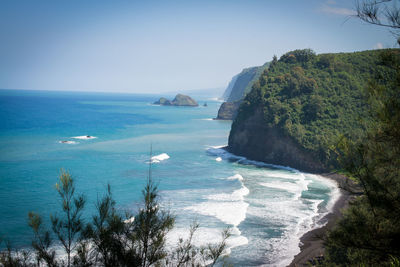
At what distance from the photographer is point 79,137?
61.9 meters

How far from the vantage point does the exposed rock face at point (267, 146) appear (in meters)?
41.8

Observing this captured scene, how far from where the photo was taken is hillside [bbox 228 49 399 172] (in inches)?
1672

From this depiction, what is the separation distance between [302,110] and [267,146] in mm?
7837

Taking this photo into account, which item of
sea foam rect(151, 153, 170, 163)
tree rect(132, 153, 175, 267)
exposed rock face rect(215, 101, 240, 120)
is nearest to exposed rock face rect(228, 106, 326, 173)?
sea foam rect(151, 153, 170, 163)

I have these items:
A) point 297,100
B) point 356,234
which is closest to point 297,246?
point 356,234

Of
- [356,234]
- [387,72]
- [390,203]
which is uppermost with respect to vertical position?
[387,72]

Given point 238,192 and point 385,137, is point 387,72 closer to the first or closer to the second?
point 385,137

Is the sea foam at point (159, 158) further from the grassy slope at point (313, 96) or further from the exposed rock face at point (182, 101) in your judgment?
the exposed rock face at point (182, 101)

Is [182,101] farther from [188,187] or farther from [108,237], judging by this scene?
[108,237]

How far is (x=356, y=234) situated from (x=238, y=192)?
2403 cm

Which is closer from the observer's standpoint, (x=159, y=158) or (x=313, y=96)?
(x=159, y=158)

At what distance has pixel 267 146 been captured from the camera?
46.3 meters

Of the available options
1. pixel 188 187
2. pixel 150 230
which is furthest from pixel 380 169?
pixel 188 187

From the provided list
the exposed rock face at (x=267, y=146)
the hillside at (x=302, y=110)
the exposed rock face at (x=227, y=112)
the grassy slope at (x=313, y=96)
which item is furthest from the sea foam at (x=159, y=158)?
the exposed rock face at (x=227, y=112)
